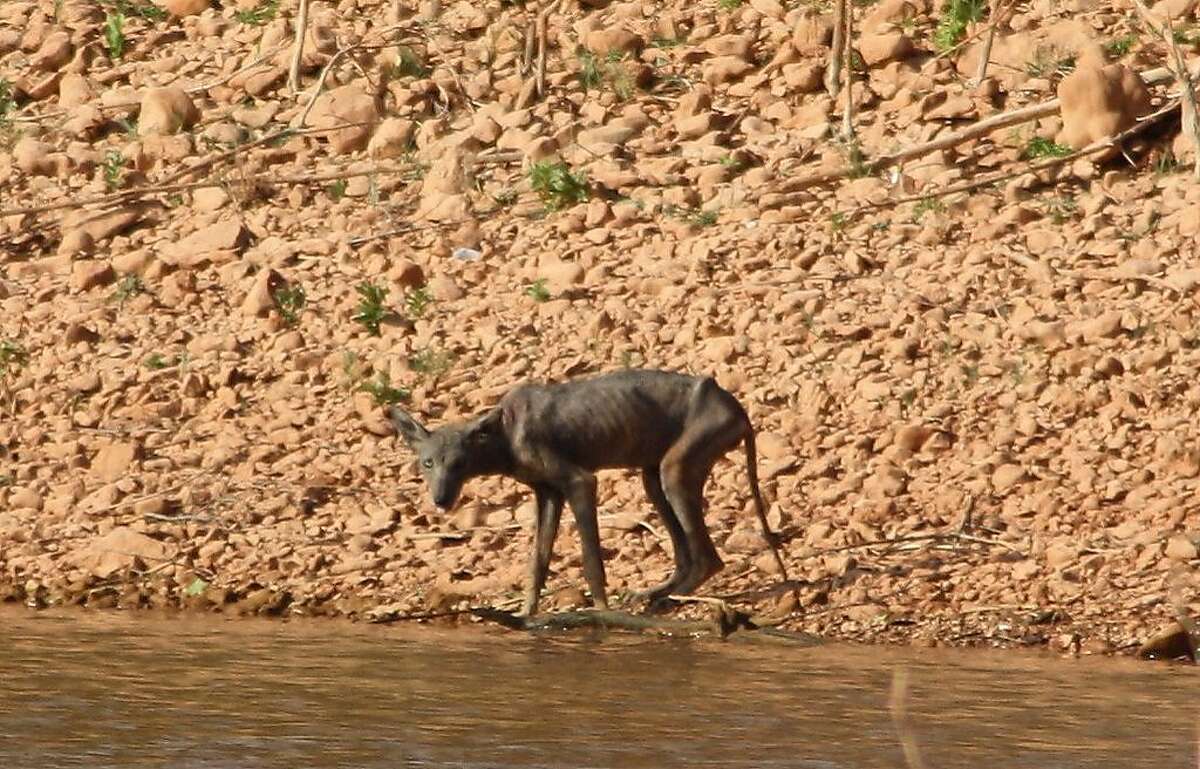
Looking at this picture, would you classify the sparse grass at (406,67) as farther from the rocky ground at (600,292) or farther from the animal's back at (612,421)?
the animal's back at (612,421)

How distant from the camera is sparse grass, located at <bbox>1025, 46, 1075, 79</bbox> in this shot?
51.2 feet

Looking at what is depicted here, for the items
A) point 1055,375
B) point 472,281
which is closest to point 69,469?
point 472,281

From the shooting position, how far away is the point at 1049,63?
1566 cm

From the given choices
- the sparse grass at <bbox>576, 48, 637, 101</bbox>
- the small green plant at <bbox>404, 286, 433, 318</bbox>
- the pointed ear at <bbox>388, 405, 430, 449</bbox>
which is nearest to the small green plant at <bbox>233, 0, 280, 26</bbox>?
the sparse grass at <bbox>576, 48, 637, 101</bbox>

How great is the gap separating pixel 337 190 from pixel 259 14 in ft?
8.24

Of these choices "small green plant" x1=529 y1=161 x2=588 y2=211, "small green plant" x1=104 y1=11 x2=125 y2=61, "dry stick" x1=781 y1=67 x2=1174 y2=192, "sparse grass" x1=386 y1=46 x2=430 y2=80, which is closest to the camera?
"dry stick" x1=781 y1=67 x2=1174 y2=192

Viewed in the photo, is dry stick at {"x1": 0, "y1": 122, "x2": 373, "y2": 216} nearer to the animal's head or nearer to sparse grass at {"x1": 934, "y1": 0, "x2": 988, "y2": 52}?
sparse grass at {"x1": 934, "y1": 0, "x2": 988, "y2": 52}

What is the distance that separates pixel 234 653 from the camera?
34.1 feet

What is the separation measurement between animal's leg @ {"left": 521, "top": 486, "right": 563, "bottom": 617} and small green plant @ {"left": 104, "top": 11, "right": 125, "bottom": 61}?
7.20m

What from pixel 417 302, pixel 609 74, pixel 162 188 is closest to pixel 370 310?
pixel 417 302

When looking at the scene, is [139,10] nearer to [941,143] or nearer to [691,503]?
[941,143]

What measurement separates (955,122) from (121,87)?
19.4ft

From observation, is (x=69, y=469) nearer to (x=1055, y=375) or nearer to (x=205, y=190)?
(x=205, y=190)

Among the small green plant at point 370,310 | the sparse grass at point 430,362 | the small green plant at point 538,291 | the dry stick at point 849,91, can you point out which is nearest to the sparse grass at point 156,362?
the small green plant at point 370,310
